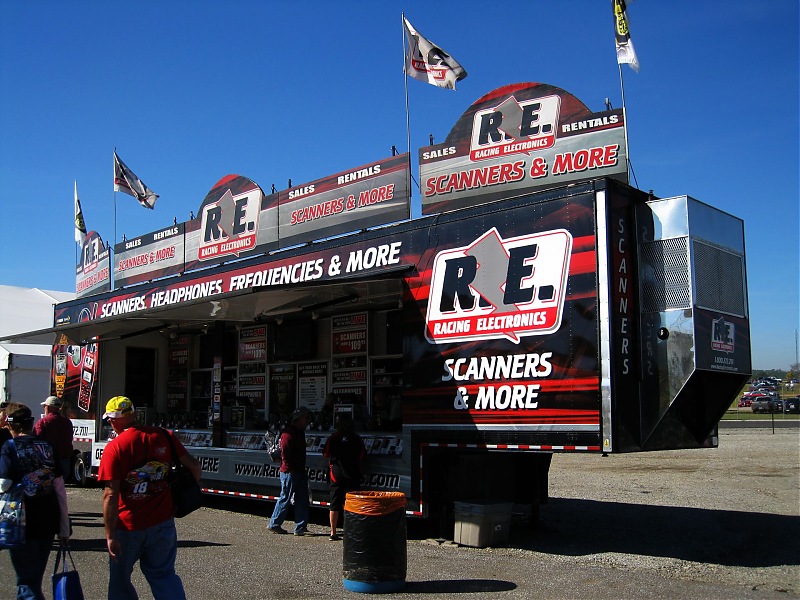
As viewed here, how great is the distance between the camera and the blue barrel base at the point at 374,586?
693 cm

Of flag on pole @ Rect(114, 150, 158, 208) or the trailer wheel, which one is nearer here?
the trailer wheel

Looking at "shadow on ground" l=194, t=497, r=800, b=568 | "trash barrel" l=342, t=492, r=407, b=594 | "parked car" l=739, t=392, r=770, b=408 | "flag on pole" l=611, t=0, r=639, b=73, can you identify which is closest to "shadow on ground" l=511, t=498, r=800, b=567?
"shadow on ground" l=194, t=497, r=800, b=568

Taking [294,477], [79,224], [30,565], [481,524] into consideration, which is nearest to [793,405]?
[79,224]

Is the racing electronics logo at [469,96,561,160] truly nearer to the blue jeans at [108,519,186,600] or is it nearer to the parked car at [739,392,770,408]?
the blue jeans at [108,519,186,600]

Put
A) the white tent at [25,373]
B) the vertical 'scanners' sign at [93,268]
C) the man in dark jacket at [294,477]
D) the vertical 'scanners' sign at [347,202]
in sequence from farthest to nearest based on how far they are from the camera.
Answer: the white tent at [25,373] < the vertical 'scanners' sign at [93,268] < the vertical 'scanners' sign at [347,202] < the man in dark jacket at [294,477]

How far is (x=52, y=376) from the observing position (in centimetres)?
1755

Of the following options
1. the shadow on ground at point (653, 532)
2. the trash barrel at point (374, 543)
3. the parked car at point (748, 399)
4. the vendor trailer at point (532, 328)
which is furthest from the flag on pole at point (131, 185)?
the parked car at point (748, 399)

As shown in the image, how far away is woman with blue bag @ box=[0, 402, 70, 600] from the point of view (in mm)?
5348

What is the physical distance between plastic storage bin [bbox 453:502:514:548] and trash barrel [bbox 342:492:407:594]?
6.30 feet

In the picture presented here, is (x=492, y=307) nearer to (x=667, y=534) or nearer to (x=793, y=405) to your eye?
(x=667, y=534)

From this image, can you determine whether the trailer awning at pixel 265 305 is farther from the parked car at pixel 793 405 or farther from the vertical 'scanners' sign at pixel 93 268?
the parked car at pixel 793 405

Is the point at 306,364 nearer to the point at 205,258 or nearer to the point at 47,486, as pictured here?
the point at 205,258

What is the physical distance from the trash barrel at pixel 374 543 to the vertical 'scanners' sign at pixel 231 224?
700cm

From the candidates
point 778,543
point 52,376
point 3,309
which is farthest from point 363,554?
point 3,309
